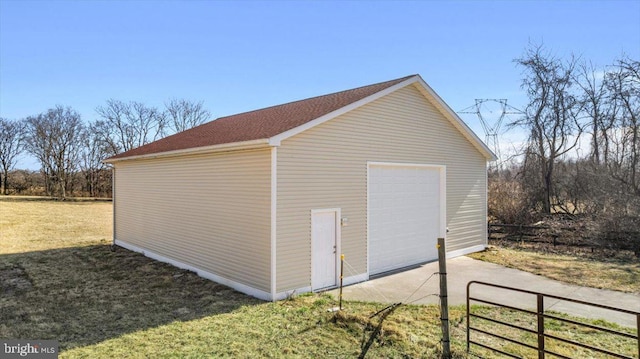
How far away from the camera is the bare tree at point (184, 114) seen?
4475 centimetres

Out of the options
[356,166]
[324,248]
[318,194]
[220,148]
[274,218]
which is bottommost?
[324,248]

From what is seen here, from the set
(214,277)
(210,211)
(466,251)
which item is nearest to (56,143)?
(210,211)

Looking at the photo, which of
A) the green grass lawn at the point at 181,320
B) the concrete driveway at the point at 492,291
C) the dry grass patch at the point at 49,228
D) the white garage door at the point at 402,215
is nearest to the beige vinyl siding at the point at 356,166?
the white garage door at the point at 402,215

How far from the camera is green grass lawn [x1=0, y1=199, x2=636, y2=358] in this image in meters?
5.47

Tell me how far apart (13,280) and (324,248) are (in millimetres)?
8318

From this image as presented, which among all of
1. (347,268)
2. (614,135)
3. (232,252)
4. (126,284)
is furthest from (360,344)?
(614,135)

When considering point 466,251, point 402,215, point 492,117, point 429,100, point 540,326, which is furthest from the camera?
point 492,117

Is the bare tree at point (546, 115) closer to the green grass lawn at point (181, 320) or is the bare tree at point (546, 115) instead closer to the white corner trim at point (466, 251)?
the white corner trim at point (466, 251)

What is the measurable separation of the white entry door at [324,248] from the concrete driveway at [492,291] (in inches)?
16.0

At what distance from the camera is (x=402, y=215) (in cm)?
1112

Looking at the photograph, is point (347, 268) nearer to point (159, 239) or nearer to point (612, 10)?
point (159, 239)

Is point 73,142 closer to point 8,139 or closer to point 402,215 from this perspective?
point 8,139

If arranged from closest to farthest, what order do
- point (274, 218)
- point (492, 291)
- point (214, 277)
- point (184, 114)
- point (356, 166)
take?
point (274, 218) → point (492, 291) → point (214, 277) → point (356, 166) → point (184, 114)

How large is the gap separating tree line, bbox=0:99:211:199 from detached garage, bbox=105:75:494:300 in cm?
3131
